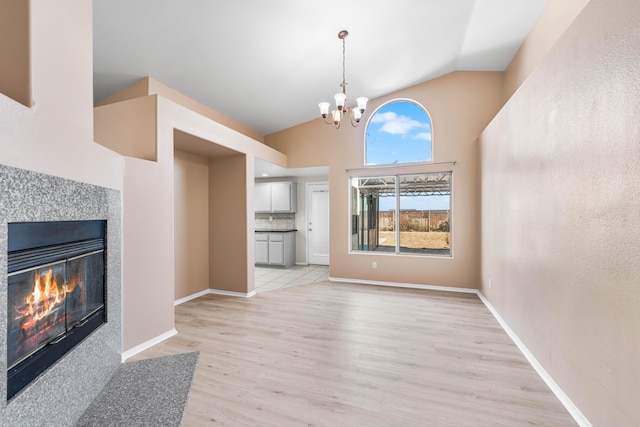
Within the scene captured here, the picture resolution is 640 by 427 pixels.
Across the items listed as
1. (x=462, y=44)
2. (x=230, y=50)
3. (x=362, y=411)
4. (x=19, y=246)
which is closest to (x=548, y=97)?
(x=462, y=44)

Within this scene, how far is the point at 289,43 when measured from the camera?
10.6 ft

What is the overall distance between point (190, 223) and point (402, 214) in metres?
3.71

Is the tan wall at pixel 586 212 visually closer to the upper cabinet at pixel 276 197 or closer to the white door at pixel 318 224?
the white door at pixel 318 224

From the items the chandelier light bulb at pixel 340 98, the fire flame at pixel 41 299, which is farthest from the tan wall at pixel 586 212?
the fire flame at pixel 41 299

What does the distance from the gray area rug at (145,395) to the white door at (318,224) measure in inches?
183

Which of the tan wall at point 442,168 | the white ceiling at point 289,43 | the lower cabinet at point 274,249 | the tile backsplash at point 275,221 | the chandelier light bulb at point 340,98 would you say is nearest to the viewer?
the white ceiling at point 289,43

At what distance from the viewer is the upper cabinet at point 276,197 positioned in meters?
6.68

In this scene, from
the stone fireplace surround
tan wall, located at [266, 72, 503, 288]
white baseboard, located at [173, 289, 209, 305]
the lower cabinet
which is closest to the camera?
the stone fireplace surround

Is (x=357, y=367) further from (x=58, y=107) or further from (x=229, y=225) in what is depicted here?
(x=229, y=225)

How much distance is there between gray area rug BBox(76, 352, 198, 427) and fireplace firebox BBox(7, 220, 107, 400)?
0.45 meters

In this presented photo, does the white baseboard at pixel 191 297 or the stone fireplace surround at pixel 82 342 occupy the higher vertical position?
the stone fireplace surround at pixel 82 342

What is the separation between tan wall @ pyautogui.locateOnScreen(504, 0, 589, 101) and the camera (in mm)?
2756

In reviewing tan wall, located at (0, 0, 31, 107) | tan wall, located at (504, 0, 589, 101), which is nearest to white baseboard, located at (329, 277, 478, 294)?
tan wall, located at (504, 0, 589, 101)

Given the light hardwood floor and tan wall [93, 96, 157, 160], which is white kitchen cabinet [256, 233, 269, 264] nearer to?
the light hardwood floor
